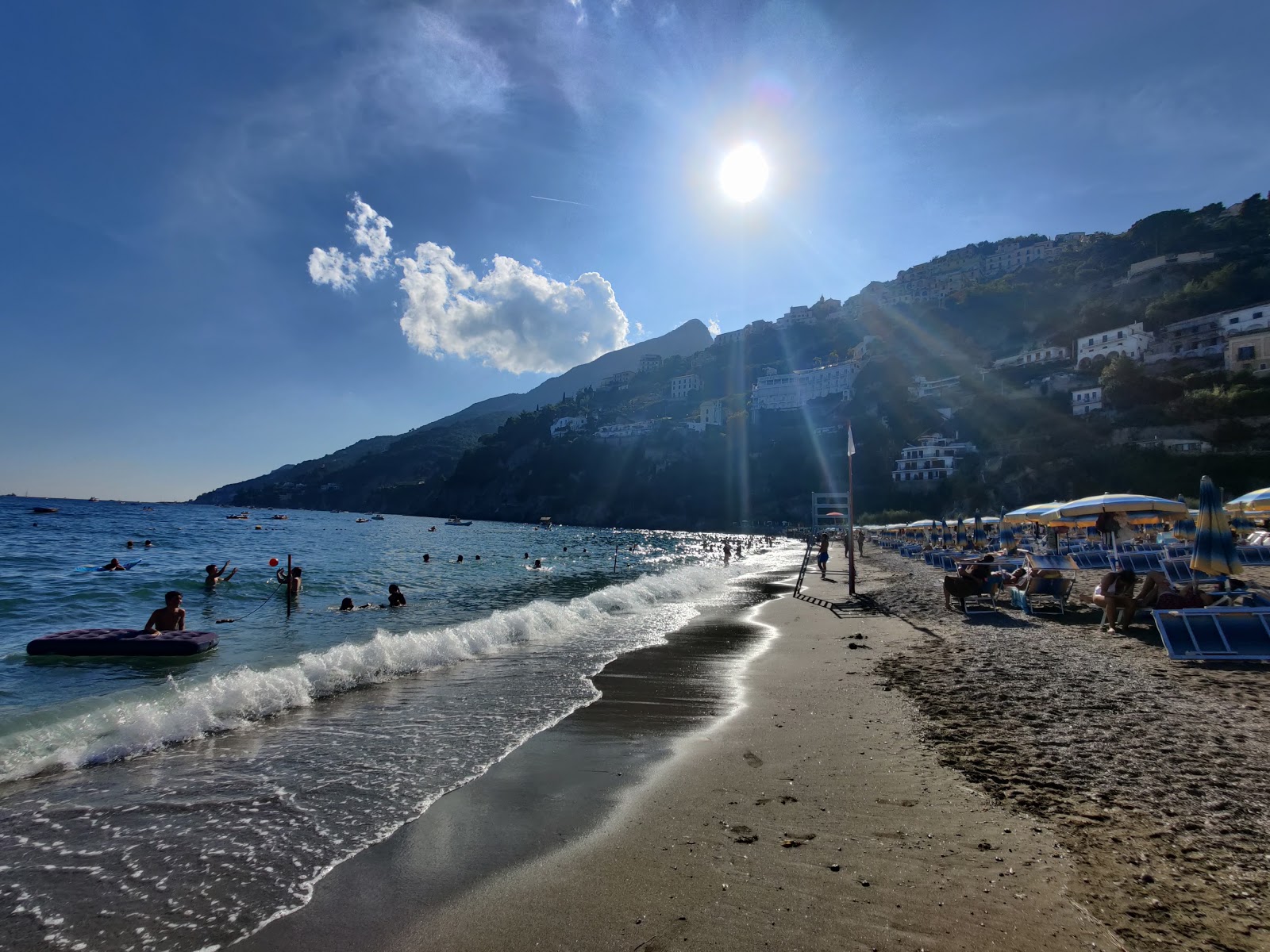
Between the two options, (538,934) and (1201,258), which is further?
(1201,258)

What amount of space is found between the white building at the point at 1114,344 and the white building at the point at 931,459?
73.7ft

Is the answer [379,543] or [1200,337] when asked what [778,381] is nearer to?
[1200,337]

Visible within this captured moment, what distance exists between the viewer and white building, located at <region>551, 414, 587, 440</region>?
16862 centimetres

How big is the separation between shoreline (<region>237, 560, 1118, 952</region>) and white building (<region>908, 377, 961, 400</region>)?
121 m

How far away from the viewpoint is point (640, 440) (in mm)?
145875

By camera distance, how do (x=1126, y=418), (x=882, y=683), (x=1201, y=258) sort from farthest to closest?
(x=1201, y=258)
(x=1126, y=418)
(x=882, y=683)

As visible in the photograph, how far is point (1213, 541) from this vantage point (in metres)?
10.0

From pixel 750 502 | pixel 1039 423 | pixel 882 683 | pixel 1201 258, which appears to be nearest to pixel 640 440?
pixel 750 502

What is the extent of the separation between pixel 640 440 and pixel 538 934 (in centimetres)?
14309

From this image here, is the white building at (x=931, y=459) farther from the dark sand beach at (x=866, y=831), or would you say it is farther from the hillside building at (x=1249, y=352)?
the dark sand beach at (x=866, y=831)

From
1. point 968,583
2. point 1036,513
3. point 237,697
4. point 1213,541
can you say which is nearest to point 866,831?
point 237,697

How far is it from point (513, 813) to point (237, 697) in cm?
531

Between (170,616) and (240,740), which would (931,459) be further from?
(240,740)

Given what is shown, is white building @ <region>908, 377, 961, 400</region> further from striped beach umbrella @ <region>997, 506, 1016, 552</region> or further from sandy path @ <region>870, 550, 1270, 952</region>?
sandy path @ <region>870, 550, 1270, 952</region>
